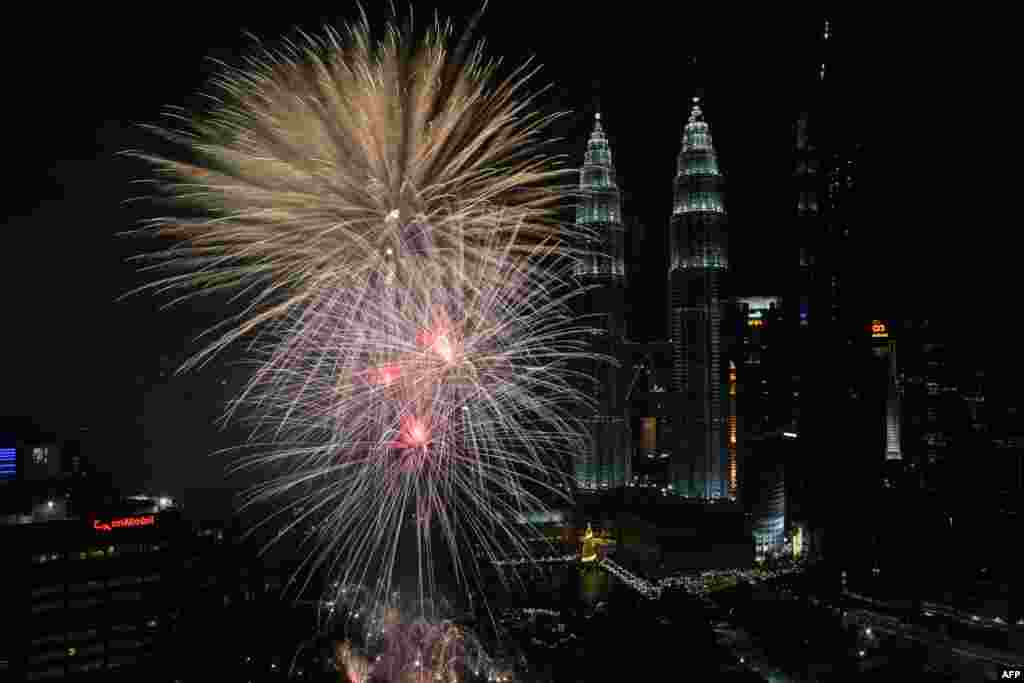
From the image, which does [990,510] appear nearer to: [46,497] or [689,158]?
[689,158]

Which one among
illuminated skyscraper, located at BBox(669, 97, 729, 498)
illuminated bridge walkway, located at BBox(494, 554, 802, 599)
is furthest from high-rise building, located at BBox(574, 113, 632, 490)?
illuminated bridge walkway, located at BBox(494, 554, 802, 599)

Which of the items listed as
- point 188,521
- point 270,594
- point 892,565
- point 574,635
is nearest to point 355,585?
point 270,594

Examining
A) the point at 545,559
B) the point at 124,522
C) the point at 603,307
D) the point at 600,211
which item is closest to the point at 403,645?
the point at 124,522

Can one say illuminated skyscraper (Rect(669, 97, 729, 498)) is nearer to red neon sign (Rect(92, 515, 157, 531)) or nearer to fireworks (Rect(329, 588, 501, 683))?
fireworks (Rect(329, 588, 501, 683))

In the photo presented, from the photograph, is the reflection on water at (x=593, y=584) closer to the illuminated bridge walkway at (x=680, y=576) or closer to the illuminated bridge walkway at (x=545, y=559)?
the illuminated bridge walkway at (x=680, y=576)

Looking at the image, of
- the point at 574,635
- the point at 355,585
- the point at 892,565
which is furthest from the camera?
the point at 892,565

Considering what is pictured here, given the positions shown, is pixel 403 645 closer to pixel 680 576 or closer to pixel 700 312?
pixel 680 576
